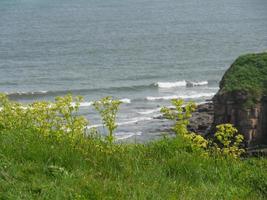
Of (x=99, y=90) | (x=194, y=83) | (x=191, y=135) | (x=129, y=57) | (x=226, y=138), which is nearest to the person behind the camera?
(x=226, y=138)

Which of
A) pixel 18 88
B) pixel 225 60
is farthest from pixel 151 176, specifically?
pixel 225 60

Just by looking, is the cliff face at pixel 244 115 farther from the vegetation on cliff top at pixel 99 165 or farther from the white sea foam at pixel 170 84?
the white sea foam at pixel 170 84

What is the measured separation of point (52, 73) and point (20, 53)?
15.6m

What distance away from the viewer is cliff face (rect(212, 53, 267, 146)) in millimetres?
31422

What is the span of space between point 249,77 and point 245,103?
129 inches

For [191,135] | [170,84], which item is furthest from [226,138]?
[170,84]

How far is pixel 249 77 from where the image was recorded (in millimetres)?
35156

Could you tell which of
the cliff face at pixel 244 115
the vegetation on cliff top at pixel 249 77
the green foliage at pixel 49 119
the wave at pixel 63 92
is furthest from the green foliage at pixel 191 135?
the wave at pixel 63 92

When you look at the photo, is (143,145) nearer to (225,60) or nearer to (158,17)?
(225,60)

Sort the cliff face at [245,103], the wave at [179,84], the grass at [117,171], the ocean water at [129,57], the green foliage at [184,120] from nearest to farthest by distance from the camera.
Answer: the grass at [117,171], the green foliage at [184,120], the cliff face at [245,103], the ocean water at [129,57], the wave at [179,84]

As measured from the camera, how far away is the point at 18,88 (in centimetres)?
5500

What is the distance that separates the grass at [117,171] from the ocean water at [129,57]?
8278 millimetres

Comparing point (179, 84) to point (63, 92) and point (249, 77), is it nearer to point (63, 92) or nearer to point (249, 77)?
point (63, 92)

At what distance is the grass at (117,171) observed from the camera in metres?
7.14
